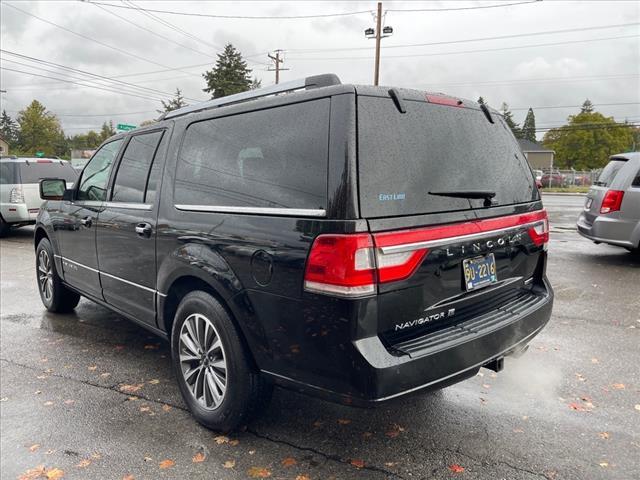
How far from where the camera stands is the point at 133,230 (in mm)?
3738

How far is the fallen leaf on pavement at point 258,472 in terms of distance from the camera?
265cm

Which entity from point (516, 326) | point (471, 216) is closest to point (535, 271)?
point (516, 326)

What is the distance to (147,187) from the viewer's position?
3.70m

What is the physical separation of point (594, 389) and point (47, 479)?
3.61 m

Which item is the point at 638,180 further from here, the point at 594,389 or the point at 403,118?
the point at 403,118

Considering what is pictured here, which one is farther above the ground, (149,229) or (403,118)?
(403,118)

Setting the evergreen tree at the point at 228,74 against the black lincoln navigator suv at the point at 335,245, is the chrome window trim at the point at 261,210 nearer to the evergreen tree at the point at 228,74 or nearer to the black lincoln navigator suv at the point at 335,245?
the black lincoln navigator suv at the point at 335,245

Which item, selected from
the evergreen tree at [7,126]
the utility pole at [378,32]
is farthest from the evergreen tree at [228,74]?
the evergreen tree at [7,126]

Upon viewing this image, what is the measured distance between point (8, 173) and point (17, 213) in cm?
99

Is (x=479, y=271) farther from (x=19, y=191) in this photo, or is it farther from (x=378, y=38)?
(x=378, y=38)

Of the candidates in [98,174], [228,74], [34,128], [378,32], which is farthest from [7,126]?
[98,174]

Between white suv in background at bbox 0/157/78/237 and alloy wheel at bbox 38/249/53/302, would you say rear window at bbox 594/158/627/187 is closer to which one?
alloy wheel at bbox 38/249/53/302

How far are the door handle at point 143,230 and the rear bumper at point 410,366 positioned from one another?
1.48 metres

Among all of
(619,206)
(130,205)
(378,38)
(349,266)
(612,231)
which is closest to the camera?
(349,266)
